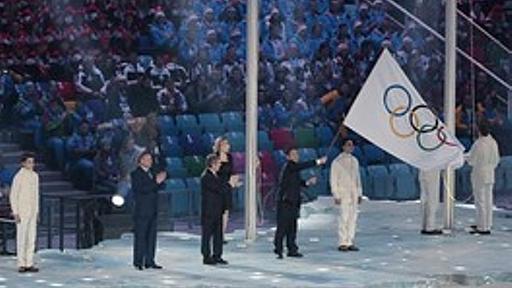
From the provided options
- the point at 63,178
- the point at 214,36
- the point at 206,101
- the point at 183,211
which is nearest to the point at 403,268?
the point at 183,211

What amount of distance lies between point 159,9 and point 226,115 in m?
3.65

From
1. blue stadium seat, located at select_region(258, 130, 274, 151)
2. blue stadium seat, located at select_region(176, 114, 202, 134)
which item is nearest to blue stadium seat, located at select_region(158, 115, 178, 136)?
blue stadium seat, located at select_region(176, 114, 202, 134)

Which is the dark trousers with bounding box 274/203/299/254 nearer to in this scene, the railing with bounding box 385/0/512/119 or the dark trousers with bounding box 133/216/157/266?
the dark trousers with bounding box 133/216/157/266

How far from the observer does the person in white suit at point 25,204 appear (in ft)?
58.3

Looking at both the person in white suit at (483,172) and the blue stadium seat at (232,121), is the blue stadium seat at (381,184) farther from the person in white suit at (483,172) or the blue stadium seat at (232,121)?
the person in white suit at (483,172)

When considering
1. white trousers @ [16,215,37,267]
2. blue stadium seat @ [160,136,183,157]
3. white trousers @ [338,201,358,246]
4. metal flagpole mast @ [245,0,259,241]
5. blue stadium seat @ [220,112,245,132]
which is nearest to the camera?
white trousers @ [16,215,37,267]

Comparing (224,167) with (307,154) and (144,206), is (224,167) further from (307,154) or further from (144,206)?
(307,154)

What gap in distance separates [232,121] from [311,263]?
30.3 feet

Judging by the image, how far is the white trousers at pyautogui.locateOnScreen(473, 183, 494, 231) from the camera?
72.8ft

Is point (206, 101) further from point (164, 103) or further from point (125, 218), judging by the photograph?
point (125, 218)

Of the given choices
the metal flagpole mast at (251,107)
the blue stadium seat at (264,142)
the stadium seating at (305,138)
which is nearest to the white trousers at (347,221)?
the metal flagpole mast at (251,107)

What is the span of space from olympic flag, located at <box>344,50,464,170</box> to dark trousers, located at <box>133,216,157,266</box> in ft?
13.9

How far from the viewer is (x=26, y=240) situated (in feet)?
58.9

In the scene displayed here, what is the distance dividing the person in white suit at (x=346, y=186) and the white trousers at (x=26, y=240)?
14.3 ft
